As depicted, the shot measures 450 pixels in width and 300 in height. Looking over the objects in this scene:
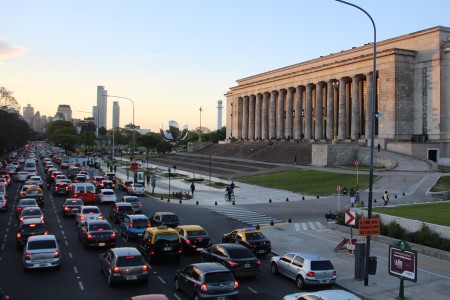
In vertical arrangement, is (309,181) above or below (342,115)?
below

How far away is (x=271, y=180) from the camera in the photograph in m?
63.0

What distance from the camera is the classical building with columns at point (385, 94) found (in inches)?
2891

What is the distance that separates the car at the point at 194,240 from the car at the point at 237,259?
3.47m

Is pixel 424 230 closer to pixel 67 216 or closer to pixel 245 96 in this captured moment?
pixel 67 216

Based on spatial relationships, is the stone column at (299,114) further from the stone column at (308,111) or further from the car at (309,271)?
the car at (309,271)

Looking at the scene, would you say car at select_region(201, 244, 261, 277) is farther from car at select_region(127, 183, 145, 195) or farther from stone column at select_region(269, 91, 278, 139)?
stone column at select_region(269, 91, 278, 139)

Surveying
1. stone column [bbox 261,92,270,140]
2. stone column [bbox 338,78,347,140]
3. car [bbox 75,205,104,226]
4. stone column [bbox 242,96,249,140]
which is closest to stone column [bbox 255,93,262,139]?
stone column [bbox 261,92,270,140]

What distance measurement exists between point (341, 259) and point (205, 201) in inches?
1000

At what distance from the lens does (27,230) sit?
24844mm

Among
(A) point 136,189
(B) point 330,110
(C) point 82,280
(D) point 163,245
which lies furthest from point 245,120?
(C) point 82,280

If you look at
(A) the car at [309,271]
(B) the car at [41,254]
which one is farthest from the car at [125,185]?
(A) the car at [309,271]

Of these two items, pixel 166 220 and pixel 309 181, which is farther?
pixel 309 181

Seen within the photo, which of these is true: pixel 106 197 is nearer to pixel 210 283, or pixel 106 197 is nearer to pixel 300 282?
pixel 300 282

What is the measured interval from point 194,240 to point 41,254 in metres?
7.64
